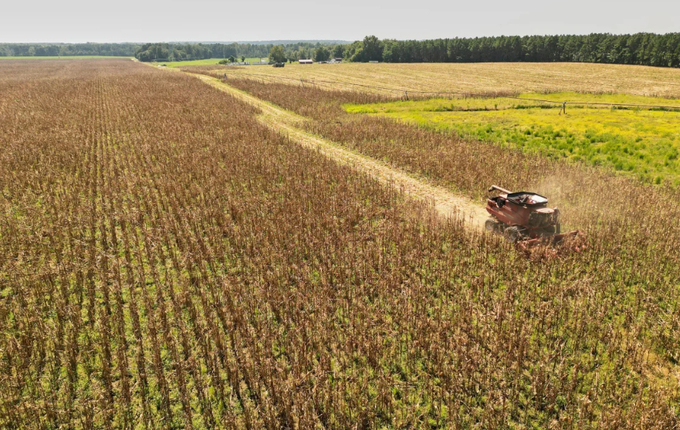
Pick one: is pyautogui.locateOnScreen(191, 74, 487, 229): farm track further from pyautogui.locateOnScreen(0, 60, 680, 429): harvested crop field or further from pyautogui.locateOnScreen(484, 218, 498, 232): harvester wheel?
pyautogui.locateOnScreen(0, 60, 680, 429): harvested crop field

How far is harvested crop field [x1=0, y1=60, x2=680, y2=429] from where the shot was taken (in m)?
6.00

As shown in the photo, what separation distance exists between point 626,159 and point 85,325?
23.5 m

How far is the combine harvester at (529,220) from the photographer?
33.9 feet

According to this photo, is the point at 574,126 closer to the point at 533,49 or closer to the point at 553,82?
the point at 553,82

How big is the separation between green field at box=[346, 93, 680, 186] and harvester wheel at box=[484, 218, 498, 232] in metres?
9.40

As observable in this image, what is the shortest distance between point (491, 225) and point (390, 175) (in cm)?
646

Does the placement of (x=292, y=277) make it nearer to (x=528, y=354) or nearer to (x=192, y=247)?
(x=192, y=247)

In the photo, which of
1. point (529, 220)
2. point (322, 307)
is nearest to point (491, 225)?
point (529, 220)

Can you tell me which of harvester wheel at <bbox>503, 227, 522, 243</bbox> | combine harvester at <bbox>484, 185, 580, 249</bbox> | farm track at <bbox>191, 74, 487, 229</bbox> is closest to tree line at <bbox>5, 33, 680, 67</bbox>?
farm track at <bbox>191, 74, 487, 229</bbox>

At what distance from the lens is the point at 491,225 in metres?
12.4

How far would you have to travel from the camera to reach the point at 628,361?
22.0 feet

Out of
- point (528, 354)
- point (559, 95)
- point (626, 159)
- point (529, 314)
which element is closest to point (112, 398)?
point (528, 354)

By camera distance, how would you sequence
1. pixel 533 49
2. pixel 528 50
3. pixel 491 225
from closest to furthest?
pixel 491 225 < pixel 533 49 < pixel 528 50

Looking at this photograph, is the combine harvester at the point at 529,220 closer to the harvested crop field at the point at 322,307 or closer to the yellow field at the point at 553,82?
the harvested crop field at the point at 322,307
